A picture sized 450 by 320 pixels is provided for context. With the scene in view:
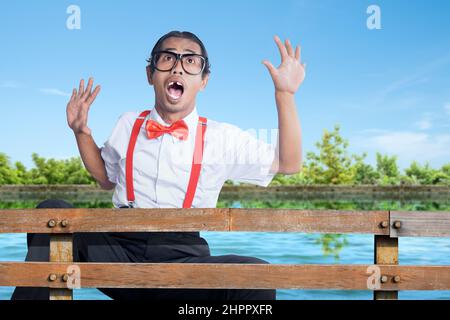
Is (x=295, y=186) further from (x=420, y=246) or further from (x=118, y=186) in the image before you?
(x=118, y=186)

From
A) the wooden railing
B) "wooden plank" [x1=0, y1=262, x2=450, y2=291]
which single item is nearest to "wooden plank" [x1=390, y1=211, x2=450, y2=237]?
the wooden railing

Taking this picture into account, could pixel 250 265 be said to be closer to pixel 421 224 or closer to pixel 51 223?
pixel 421 224

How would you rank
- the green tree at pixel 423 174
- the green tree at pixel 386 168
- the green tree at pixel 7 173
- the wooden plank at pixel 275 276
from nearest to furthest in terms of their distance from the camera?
1. the wooden plank at pixel 275 276
2. the green tree at pixel 7 173
3. the green tree at pixel 386 168
4. the green tree at pixel 423 174

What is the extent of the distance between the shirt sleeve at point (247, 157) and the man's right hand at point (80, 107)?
0.76m

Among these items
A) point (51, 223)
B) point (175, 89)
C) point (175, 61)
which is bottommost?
point (51, 223)

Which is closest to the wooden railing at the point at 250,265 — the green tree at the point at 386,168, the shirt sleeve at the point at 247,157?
the shirt sleeve at the point at 247,157

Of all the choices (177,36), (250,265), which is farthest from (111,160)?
(250,265)

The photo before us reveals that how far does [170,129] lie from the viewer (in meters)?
3.00

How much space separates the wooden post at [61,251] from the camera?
2908 mm

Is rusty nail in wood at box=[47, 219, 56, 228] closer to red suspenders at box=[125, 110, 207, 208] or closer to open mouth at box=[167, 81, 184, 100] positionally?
red suspenders at box=[125, 110, 207, 208]

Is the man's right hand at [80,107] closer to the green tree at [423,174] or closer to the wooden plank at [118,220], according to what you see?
the wooden plank at [118,220]

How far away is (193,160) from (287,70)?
67 cm

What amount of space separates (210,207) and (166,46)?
2.84 feet

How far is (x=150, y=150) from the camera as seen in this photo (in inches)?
119
